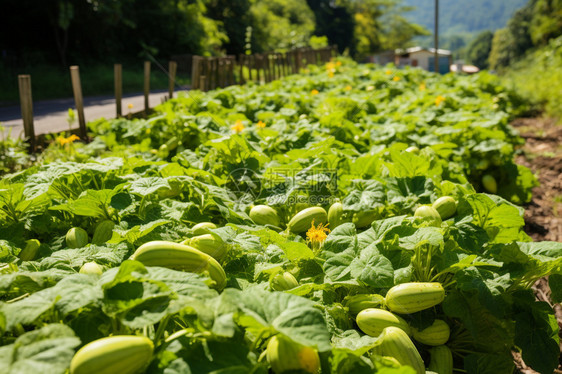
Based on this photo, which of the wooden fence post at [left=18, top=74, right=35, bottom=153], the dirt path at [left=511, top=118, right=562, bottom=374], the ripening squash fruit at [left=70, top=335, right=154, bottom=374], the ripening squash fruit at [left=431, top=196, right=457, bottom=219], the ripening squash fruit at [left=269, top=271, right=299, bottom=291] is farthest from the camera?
the wooden fence post at [left=18, top=74, right=35, bottom=153]

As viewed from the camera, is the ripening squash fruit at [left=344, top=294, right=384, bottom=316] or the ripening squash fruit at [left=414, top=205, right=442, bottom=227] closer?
the ripening squash fruit at [left=344, top=294, right=384, bottom=316]

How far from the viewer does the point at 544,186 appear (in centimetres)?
530

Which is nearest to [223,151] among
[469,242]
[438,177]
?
[438,177]

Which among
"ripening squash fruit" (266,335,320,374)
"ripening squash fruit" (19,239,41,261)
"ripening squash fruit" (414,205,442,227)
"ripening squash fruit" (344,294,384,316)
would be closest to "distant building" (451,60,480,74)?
"ripening squash fruit" (414,205,442,227)

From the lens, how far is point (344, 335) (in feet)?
5.03

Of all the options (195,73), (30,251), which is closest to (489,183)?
(30,251)

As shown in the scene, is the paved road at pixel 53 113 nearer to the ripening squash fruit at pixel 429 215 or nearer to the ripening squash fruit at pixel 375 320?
the ripening squash fruit at pixel 429 215

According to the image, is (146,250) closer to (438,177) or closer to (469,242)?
(469,242)

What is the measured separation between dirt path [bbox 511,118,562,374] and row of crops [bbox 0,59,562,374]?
2.18 ft

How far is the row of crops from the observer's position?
1.14 metres

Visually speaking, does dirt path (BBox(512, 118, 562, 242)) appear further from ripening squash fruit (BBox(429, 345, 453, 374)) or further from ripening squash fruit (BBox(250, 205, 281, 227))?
ripening squash fruit (BBox(250, 205, 281, 227))

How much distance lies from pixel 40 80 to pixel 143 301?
18.3 m

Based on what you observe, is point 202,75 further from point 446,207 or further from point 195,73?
point 446,207

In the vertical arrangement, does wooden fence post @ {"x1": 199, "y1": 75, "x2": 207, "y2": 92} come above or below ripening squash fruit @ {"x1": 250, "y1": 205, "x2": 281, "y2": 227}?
above
